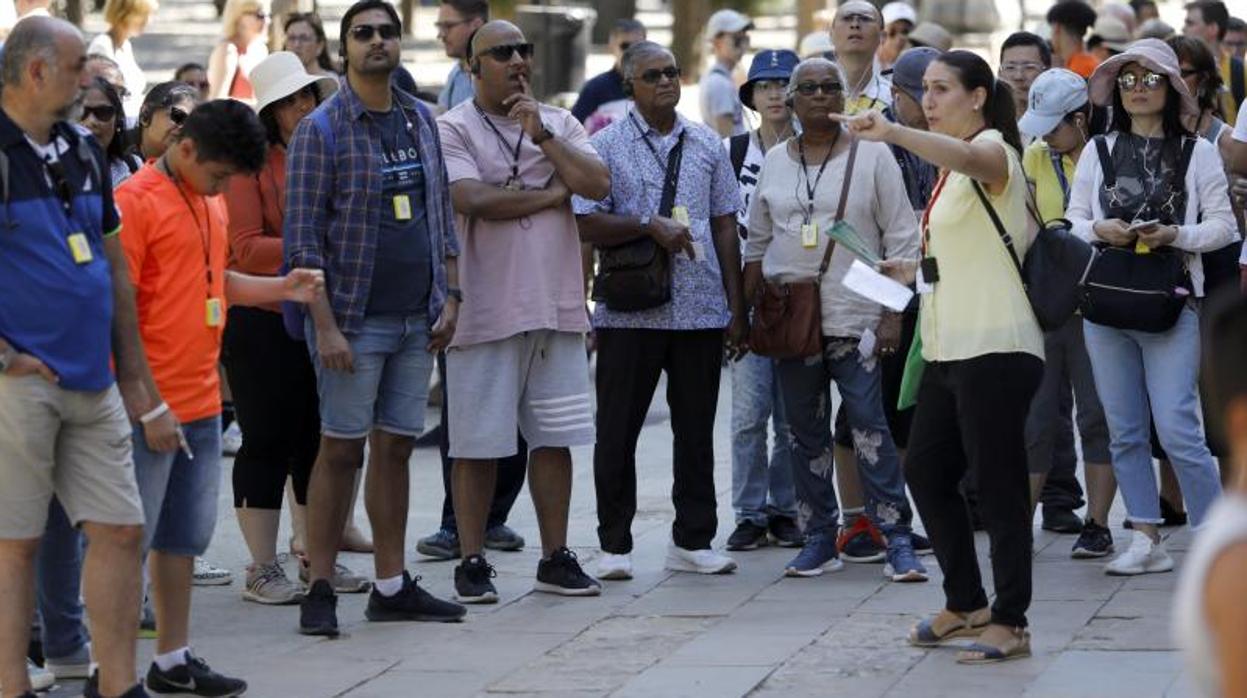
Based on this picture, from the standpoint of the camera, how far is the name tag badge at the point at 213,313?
6.78 meters

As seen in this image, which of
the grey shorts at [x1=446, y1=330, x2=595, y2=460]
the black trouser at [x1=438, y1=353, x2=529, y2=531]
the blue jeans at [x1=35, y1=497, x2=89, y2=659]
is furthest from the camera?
the black trouser at [x1=438, y1=353, x2=529, y2=531]

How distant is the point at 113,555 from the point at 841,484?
3.73 m

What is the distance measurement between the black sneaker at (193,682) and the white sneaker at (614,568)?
214cm

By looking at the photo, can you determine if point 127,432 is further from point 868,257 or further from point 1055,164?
point 1055,164

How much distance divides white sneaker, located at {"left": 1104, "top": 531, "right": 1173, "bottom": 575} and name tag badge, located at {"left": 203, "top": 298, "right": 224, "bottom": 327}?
3.62 meters

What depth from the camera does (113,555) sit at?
6.29 meters

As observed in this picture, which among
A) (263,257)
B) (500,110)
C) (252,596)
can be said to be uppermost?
(500,110)

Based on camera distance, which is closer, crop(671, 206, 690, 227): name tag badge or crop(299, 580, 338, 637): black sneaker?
crop(299, 580, 338, 637): black sneaker

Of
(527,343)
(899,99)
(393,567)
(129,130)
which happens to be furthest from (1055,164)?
(129,130)

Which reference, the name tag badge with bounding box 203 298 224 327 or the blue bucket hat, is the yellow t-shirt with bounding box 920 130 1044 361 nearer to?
the name tag badge with bounding box 203 298 224 327

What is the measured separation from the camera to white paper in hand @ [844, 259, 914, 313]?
7402 millimetres

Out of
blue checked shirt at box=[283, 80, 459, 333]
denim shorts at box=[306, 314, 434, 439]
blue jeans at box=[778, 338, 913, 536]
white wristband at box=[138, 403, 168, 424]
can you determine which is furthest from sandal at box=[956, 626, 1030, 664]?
white wristband at box=[138, 403, 168, 424]

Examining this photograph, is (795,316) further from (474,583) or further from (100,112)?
(100,112)

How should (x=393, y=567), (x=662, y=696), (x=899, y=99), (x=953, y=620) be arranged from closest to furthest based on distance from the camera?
(x=662, y=696)
(x=953, y=620)
(x=393, y=567)
(x=899, y=99)
